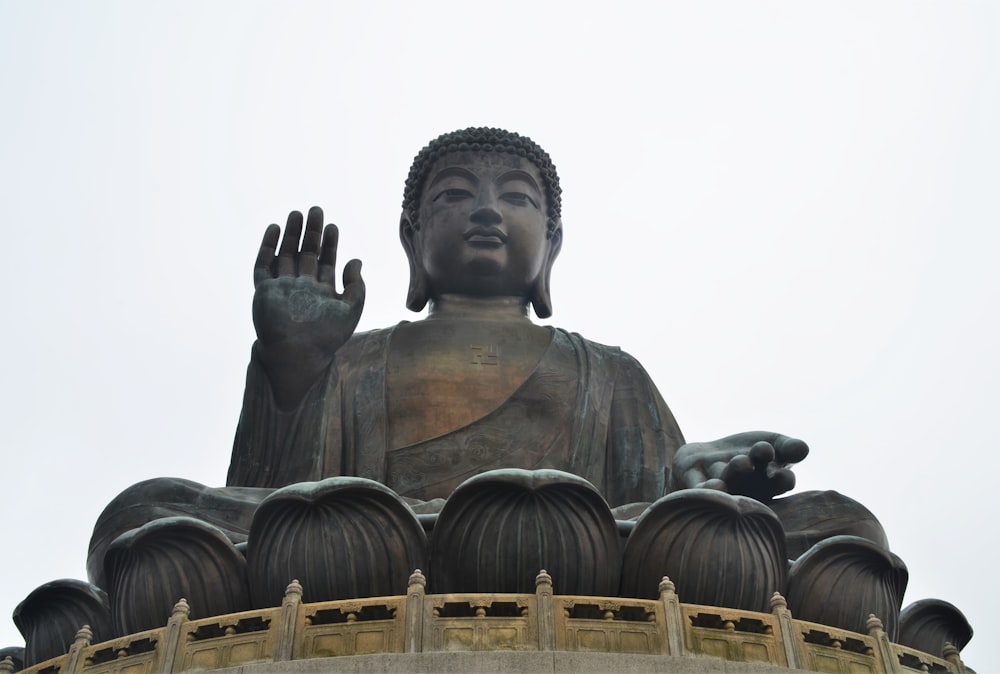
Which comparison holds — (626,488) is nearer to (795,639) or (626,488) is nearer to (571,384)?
(571,384)

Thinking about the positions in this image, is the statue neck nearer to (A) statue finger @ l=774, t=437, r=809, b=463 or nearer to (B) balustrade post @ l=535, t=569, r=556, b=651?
(A) statue finger @ l=774, t=437, r=809, b=463

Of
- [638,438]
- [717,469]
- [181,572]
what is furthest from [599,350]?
[181,572]

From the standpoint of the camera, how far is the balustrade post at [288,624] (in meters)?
7.55

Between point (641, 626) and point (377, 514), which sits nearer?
point (641, 626)

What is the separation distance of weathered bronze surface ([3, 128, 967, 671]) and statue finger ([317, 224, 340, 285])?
0.6 inches

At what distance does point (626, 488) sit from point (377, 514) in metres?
3.23

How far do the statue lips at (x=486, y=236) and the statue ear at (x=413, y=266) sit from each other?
2.24ft

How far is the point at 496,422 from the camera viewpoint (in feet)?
36.8

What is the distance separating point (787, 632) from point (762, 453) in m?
1.84

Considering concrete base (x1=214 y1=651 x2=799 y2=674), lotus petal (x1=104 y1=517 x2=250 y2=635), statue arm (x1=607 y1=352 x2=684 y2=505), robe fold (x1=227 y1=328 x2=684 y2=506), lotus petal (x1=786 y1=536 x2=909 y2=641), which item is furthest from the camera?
statue arm (x1=607 y1=352 x2=684 y2=505)

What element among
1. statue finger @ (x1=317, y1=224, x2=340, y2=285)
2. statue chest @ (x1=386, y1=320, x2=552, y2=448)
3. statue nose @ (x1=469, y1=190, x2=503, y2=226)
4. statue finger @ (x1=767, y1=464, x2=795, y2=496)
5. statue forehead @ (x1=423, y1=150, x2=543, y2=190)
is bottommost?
statue finger @ (x1=767, y1=464, x2=795, y2=496)

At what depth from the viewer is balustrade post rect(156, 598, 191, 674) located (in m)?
7.69

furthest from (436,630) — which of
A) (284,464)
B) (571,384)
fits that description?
(571,384)

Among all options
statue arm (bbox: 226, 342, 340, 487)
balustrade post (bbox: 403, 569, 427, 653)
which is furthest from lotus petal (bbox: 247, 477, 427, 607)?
statue arm (bbox: 226, 342, 340, 487)
